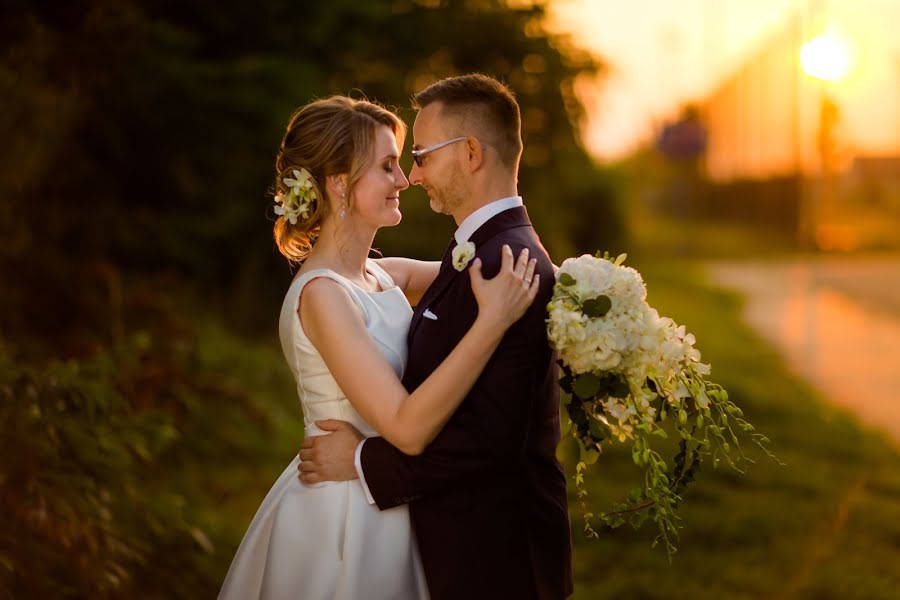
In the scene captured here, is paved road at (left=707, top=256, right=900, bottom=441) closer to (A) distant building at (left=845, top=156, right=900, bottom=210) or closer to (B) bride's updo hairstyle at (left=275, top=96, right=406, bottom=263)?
(B) bride's updo hairstyle at (left=275, top=96, right=406, bottom=263)

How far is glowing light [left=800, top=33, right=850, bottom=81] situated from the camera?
111 ft

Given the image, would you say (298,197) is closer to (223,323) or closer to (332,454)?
(332,454)

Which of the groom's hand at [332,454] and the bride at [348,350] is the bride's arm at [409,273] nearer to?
the bride at [348,350]

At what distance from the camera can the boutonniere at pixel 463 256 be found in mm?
3299

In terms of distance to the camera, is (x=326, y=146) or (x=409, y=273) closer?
(x=326, y=146)

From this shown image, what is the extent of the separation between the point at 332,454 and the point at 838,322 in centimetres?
1543

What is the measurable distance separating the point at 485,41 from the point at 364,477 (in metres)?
10.2

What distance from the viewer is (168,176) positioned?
11.0 m

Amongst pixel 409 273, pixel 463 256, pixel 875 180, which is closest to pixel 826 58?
pixel 875 180

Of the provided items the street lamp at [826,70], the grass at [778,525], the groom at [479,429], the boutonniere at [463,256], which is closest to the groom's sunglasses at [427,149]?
the groom at [479,429]

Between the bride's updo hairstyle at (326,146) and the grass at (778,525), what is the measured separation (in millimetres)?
1674

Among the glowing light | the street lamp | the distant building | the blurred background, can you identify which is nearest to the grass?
the blurred background

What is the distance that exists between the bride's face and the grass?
1.55m

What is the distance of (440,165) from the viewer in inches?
136
